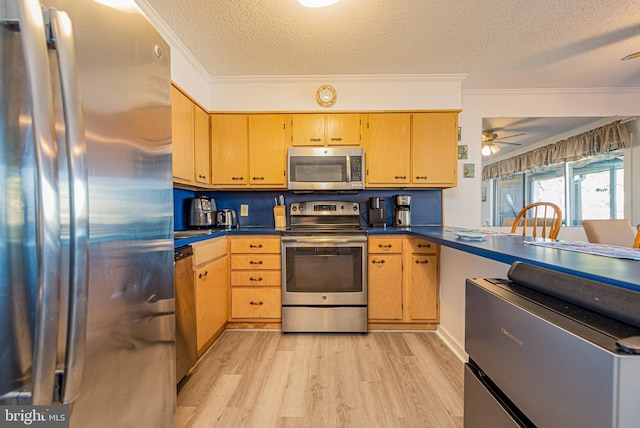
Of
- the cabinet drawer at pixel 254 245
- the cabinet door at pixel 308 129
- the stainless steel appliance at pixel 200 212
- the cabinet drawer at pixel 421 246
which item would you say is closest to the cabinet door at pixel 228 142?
the stainless steel appliance at pixel 200 212

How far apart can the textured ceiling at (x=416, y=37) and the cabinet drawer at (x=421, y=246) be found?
165 cm

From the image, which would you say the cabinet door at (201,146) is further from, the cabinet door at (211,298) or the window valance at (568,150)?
the window valance at (568,150)

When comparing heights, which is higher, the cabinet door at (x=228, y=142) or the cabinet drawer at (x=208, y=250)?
the cabinet door at (x=228, y=142)

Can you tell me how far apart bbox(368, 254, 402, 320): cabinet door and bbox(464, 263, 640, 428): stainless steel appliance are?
55.6 inches

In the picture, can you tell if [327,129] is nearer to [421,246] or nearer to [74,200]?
[421,246]

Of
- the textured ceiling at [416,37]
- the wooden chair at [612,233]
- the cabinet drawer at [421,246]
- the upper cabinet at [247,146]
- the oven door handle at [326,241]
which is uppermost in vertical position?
the textured ceiling at [416,37]

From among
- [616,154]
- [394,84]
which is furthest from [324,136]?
[616,154]

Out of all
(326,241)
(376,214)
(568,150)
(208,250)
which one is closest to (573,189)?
(568,150)

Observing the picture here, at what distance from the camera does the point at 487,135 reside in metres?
3.22

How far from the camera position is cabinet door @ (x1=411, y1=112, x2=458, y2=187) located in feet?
8.87

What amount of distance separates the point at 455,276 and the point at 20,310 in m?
2.35

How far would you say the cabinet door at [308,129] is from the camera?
8.92 feet

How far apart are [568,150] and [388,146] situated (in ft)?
8.36

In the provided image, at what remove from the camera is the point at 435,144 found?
2707 mm
